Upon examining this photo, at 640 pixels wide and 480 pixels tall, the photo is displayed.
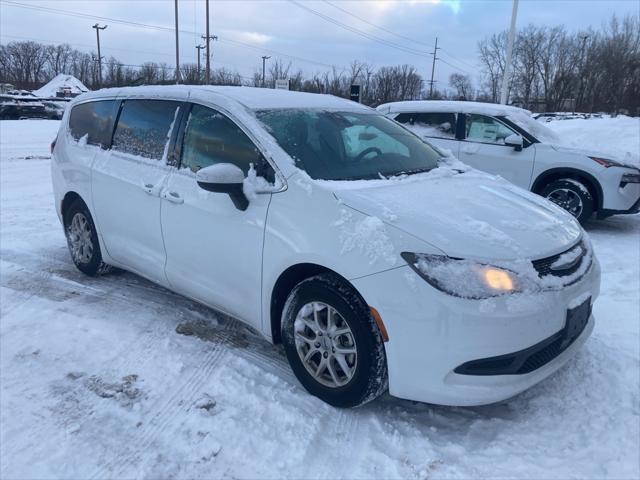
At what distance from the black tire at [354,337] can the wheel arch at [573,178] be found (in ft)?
18.2

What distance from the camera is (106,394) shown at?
3115 mm

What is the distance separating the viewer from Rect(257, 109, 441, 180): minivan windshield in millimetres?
3287

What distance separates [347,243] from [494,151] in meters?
5.66

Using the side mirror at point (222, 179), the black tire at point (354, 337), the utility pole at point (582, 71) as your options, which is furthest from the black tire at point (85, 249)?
the utility pole at point (582, 71)

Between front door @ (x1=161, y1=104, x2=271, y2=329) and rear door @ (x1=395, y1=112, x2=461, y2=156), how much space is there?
4.99 metres

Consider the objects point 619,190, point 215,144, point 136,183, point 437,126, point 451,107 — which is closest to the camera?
point 215,144

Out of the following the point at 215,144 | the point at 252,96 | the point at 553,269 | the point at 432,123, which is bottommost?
the point at 553,269

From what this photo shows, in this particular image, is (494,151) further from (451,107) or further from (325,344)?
(325,344)

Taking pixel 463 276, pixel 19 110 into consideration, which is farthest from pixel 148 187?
pixel 19 110

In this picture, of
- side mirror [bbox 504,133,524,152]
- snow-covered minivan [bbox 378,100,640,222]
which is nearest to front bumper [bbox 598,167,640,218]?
snow-covered minivan [bbox 378,100,640,222]

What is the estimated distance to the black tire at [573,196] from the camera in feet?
23.2

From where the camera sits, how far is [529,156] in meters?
7.40

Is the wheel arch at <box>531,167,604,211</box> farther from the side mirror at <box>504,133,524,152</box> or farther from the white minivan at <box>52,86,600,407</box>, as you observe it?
the white minivan at <box>52,86,600,407</box>

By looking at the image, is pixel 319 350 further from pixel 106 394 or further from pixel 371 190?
pixel 106 394
